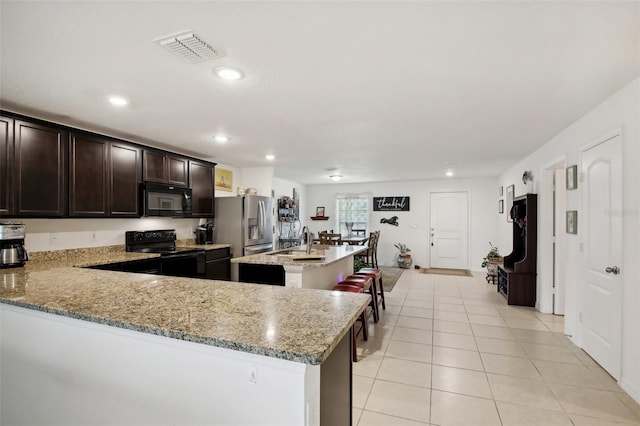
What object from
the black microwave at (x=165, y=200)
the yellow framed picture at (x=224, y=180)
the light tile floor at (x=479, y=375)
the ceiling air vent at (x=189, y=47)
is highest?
the ceiling air vent at (x=189, y=47)

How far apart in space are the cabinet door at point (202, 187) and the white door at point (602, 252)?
15.6 feet

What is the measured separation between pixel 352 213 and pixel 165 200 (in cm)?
545

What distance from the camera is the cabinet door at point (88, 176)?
3096 mm

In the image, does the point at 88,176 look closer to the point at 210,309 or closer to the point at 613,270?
the point at 210,309

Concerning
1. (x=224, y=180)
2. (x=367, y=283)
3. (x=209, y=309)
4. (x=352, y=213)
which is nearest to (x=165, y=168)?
(x=224, y=180)

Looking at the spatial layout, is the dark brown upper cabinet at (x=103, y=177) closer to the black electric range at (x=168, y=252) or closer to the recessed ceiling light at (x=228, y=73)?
the black electric range at (x=168, y=252)

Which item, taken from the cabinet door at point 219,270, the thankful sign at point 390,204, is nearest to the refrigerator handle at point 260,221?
the cabinet door at point 219,270

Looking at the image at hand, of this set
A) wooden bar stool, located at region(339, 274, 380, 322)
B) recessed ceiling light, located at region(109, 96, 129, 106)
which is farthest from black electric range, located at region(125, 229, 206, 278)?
wooden bar stool, located at region(339, 274, 380, 322)

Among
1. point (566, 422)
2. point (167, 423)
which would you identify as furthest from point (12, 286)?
point (566, 422)

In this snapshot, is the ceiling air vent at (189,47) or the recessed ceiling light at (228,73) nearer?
the ceiling air vent at (189,47)

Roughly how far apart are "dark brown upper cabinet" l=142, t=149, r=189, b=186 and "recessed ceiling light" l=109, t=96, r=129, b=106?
134cm

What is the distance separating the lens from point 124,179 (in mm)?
3617

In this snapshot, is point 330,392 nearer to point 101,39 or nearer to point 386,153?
point 101,39

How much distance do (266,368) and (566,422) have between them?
7.25ft
